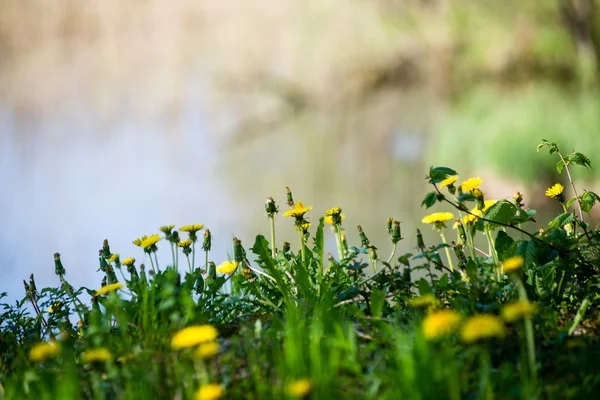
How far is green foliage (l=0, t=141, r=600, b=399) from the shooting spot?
527 millimetres

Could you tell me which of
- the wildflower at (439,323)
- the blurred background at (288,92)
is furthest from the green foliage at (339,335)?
the blurred background at (288,92)

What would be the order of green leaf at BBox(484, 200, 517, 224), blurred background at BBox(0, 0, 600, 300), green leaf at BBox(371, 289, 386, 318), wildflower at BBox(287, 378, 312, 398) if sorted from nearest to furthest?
wildflower at BBox(287, 378, 312, 398)
green leaf at BBox(371, 289, 386, 318)
green leaf at BBox(484, 200, 517, 224)
blurred background at BBox(0, 0, 600, 300)

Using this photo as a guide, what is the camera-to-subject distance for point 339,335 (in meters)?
0.62

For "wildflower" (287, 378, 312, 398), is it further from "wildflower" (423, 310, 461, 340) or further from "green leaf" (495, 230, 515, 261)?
"green leaf" (495, 230, 515, 261)

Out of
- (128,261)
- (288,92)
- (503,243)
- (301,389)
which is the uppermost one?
(288,92)

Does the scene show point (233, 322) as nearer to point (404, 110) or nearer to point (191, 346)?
point (191, 346)

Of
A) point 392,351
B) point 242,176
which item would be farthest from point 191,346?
point 242,176

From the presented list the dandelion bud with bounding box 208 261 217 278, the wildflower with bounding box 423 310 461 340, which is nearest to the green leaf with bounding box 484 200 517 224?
the wildflower with bounding box 423 310 461 340

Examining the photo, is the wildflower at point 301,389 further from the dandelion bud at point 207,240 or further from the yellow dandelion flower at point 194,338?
the dandelion bud at point 207,240

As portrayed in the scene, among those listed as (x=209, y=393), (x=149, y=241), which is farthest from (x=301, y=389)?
(x=149, y=241)

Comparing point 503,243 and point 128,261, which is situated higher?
point 128,261

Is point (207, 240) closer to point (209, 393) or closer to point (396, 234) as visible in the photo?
point (396, 234)

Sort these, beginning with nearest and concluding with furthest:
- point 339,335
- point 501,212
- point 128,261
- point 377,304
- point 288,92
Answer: point 339,335, point 377,304, point 501,212, point 128,261, point 288,92

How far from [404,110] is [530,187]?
3.62 ft
